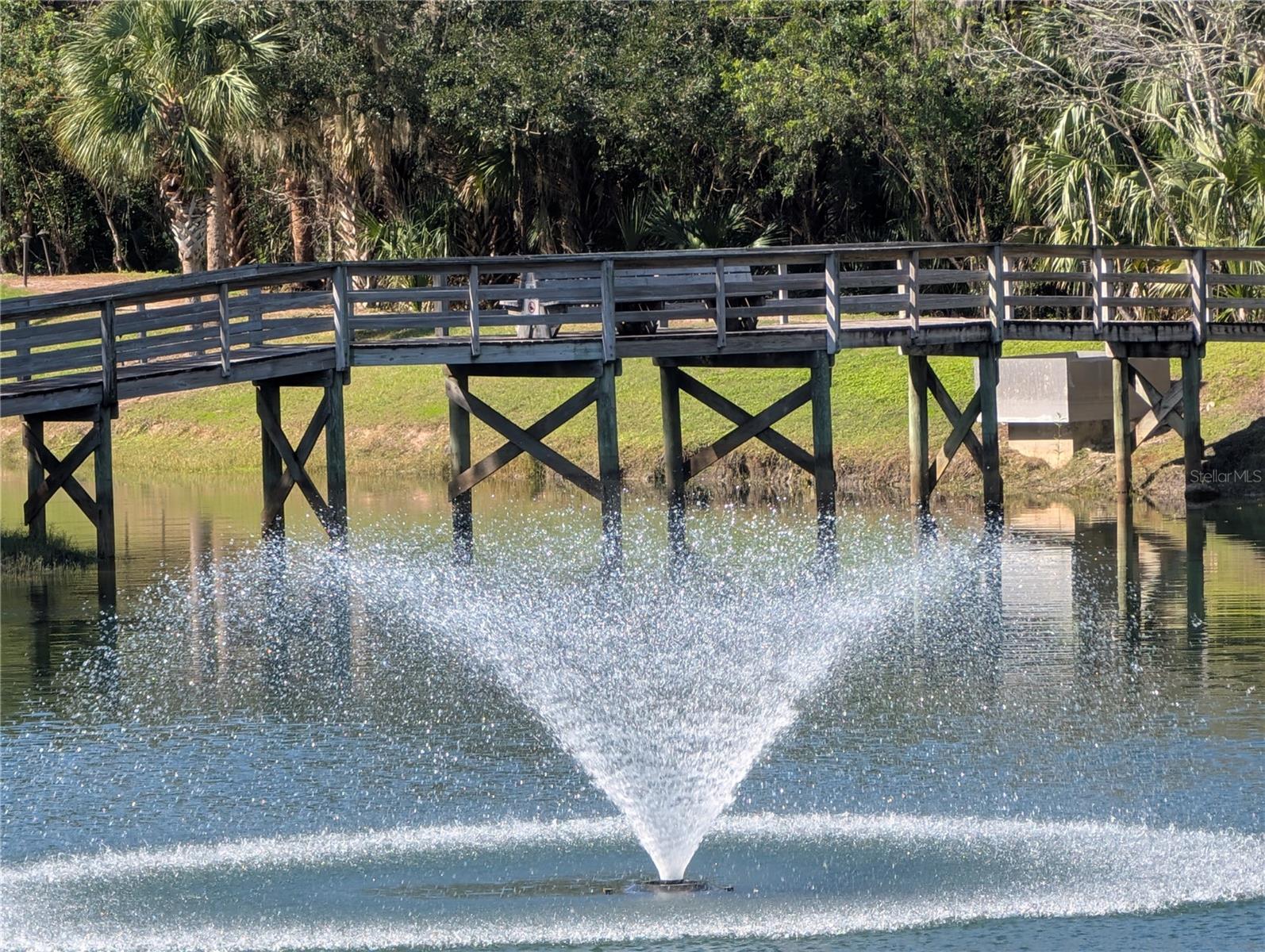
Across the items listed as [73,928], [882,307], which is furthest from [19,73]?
[73,928]

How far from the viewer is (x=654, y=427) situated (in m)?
30.0

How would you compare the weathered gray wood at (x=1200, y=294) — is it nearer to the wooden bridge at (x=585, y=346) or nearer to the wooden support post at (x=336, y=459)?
the wooden bridge at (x=585, y=346)

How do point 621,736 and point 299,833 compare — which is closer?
point 299,833

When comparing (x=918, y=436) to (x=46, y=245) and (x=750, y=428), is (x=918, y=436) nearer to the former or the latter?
(x=750, y=428)

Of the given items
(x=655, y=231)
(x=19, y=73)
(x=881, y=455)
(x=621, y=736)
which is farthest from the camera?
(x=19, y=73)

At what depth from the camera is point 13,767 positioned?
12.5 metres

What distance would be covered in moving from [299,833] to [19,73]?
3648 centimetres

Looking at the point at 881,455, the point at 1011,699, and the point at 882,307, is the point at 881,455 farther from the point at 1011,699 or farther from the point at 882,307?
the point at 1011,699

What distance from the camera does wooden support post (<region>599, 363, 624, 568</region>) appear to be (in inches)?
827

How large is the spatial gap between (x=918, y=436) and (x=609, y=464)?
464 centimetres

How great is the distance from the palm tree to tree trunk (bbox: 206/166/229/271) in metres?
2.64

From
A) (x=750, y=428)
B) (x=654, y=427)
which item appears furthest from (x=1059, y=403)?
(x=750, y=428)

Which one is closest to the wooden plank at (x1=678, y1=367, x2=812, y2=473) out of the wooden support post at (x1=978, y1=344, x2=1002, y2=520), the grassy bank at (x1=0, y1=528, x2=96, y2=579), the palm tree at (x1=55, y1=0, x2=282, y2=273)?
the wooden support post at (x1=978, y1=344, x2=1002, y2=520)

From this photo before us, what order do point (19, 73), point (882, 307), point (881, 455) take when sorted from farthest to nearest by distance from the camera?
point (19, 73), point (881, 455), point (882, 307)
